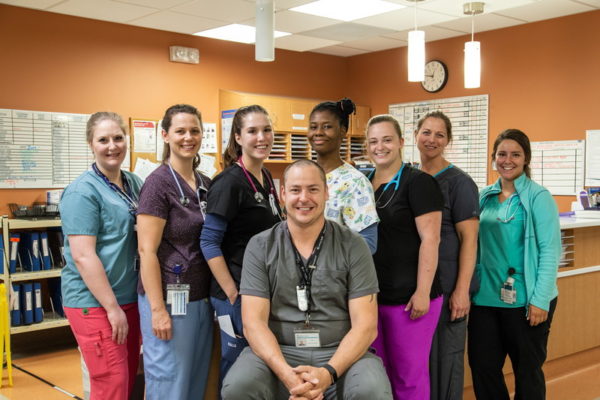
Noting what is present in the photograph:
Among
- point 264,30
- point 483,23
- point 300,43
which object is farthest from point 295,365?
point 300,43

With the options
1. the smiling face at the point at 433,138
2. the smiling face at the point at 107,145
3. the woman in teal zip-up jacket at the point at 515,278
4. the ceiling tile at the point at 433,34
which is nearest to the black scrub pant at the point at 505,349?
the woman in teal zip-up jacket at the point at 515,278

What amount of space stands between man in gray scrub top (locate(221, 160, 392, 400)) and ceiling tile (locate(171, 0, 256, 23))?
302 cm

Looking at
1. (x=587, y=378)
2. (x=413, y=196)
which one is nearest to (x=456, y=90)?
(x=587, y=378)

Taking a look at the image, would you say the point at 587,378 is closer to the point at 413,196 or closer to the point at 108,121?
the point at 413,196

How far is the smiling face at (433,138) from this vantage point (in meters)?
2.86

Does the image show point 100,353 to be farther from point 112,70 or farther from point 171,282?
point 112,70

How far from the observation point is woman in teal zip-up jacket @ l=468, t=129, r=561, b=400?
2.78 m

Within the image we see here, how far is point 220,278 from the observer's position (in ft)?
7.61

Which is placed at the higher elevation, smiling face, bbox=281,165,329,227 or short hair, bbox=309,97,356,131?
short hair, bbox=309,97,356,131

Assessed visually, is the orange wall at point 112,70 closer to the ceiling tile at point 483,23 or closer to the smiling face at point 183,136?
the ceiling tile at point 483,23

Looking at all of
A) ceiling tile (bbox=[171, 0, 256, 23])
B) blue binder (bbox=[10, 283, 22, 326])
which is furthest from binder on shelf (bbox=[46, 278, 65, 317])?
ceiling tile (bbox=[171, 0, 256, 23])

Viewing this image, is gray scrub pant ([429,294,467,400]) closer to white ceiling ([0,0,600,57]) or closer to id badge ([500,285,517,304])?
id badge ([500,285,517,304])

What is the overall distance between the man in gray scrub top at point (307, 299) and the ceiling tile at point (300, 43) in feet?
13.9

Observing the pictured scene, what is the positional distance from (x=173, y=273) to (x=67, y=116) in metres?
3.61
